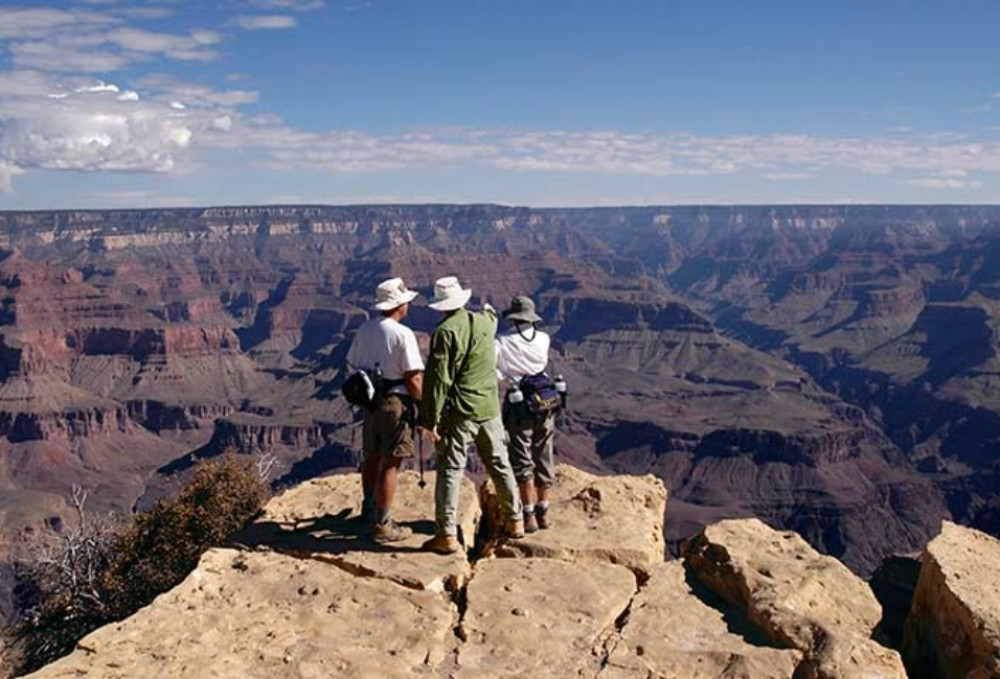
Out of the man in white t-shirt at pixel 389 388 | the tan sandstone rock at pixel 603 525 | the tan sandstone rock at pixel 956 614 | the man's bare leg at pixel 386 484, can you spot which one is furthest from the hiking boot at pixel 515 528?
the tan sandstone rock at pixel 956 614

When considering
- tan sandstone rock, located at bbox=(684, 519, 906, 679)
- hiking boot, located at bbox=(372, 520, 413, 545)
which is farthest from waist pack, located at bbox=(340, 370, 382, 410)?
tan sandstone rock, located at bbox=(684, 519, 906, 679)

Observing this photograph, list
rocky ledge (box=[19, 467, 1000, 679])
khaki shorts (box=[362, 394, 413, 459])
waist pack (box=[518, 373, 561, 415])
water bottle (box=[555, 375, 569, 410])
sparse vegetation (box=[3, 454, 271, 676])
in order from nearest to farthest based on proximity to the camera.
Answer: rocky ledge (box=[19, 467, 1000, 679]), khaki shorts (box=[362, 394, 413, 459]), waist pack (box=[518, 373, 561, 415]), water bottle (box=[555, 375, 569, 410]), sparse vegetation (box=[3, 454, 271, 676])

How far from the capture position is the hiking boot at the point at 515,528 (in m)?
9.48

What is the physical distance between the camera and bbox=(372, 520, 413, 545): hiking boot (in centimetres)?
930

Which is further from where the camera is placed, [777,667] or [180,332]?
[180,332]

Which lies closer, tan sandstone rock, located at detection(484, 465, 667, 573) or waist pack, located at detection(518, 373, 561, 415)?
tan sandstone rock, located at detection(484, 465, 667, 573)

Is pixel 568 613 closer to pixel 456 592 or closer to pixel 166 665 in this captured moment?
pixel 456 592

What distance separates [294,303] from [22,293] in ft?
189

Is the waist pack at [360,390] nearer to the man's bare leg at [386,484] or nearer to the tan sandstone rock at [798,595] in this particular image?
the man's bare leg at [386,484]

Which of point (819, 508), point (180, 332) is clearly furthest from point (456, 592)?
point (180, 332)

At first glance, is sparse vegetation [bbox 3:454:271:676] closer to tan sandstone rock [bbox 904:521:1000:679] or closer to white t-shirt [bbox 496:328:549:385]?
white t-shirt [bbox 496:328:549:385]

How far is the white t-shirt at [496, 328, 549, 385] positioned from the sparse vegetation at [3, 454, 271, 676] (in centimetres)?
598

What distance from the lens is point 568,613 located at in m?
7.84

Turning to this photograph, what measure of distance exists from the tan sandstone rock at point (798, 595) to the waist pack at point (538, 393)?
2.12 meters
